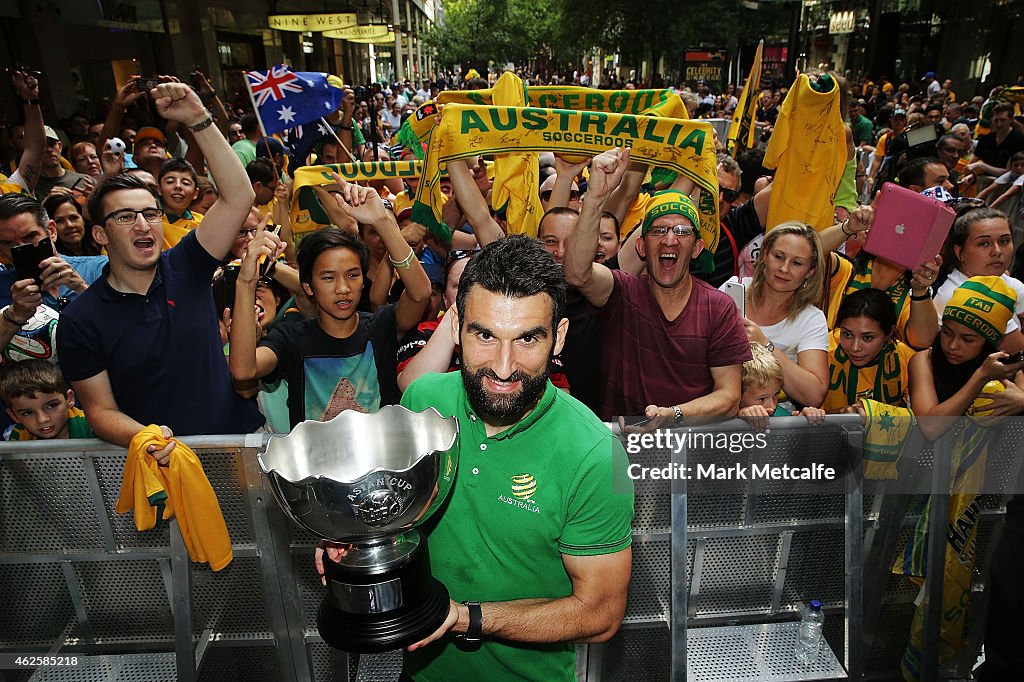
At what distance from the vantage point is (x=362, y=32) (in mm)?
24953

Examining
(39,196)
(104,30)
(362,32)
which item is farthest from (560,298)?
(362,32)

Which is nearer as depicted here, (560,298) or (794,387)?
(560,298)

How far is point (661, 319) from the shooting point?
3.37 metres

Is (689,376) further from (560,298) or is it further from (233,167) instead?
(233,167)

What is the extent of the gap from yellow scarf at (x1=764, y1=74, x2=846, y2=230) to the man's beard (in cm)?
374

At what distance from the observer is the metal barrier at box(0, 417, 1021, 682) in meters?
2.99

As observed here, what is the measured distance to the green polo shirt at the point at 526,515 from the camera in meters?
2.02

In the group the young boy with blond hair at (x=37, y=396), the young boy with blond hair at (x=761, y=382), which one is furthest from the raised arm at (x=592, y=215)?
the young boy with blond hair at (x=37, y=396)

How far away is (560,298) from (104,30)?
17.4 metres

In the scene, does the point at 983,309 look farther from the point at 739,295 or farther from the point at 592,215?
the point at 592,215

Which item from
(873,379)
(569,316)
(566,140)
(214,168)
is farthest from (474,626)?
(566,140)

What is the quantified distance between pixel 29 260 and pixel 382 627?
9.01 feet

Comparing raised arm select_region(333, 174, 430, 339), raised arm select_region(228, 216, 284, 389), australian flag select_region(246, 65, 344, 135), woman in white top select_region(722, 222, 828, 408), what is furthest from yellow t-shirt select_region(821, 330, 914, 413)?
australian flag select_region(246, 65, 344, 135)

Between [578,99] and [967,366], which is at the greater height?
[578,99]
